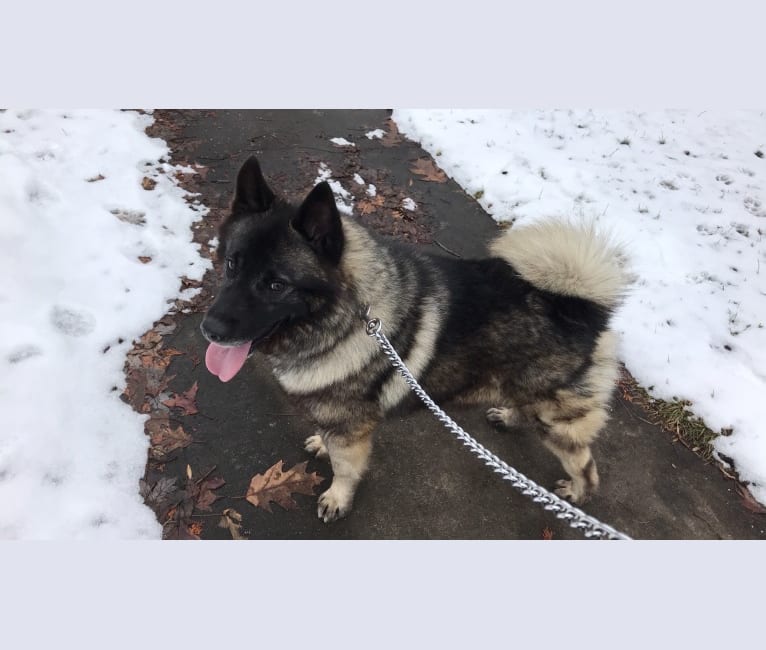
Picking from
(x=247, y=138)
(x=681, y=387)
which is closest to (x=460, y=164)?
(x=247, y=138)

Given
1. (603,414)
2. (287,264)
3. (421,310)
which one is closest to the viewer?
(287,264)

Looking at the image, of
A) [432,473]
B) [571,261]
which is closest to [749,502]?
[432,473]

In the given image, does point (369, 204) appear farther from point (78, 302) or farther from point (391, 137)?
point (78, 302)

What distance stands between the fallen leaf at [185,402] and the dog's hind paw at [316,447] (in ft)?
3.38

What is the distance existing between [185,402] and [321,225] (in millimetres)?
2269

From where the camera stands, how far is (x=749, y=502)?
359 cm

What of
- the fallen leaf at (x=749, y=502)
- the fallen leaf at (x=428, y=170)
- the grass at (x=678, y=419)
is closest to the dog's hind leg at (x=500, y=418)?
the grass at (x=678, y=419)

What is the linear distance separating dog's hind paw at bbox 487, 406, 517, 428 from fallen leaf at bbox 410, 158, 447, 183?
3.85 meters

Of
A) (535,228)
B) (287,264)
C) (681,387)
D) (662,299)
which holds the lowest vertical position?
(681,387)

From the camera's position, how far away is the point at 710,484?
3711mm

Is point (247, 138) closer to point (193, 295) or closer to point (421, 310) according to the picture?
point (193, 295)

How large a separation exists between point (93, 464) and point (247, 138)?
203 inches

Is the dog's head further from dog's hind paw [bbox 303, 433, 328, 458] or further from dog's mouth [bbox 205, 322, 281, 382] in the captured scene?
dog's hind paw [bbox 303, 433, 328, 458]

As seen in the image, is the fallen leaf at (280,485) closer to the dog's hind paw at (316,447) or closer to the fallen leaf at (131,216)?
the dog's hind paw at (316,447)
